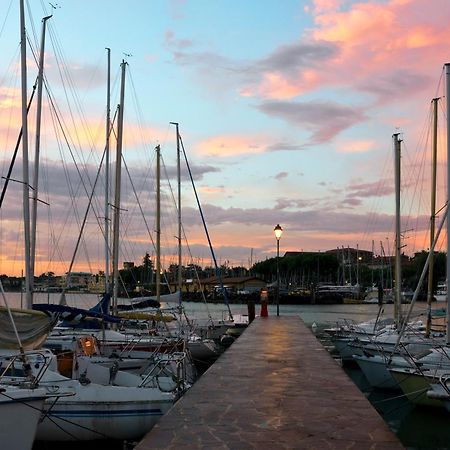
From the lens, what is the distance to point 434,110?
2962cm

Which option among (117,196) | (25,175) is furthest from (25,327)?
(117,196)

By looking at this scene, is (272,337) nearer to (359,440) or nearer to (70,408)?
(70,408)

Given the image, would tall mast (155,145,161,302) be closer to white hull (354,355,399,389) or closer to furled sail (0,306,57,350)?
white hull (354,355,399,389)

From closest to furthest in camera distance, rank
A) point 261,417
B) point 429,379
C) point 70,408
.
A: 1. point 261,417
2. point 70,408
3. point 429,379

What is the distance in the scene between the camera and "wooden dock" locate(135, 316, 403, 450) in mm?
7051

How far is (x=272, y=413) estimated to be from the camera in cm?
858

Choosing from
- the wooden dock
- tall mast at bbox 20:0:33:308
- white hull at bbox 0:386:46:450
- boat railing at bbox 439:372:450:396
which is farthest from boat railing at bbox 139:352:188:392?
boat railing at bbox 439:372:450:396

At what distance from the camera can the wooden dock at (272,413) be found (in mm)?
7051

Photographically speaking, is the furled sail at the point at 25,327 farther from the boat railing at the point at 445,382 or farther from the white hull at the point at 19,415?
the boat railing at the point at 445,382

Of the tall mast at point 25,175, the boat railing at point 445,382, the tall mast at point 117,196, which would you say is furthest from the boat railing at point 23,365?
the tall mast at point 117,196

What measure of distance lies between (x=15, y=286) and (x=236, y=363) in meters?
95.8

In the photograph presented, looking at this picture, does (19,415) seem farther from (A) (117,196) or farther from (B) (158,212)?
(B) (158,212)

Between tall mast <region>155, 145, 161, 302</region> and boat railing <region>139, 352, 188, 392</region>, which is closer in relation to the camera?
boat railing <region>139, 352, 188, 392</region>

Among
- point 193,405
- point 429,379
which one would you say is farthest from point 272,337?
point 193,405
